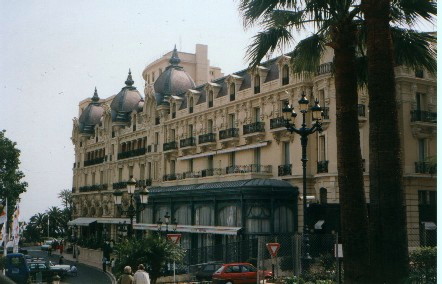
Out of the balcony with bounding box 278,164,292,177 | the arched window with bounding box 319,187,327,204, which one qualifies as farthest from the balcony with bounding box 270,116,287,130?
the arched window with bounding box 319,187,327,204

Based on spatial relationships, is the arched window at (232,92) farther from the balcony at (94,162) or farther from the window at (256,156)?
the balcony at (94,162)

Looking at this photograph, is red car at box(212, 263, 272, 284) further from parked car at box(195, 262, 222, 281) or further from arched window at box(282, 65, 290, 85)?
arched window at box(282, 65, 290, 85)

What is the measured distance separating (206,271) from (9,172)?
33.1ft

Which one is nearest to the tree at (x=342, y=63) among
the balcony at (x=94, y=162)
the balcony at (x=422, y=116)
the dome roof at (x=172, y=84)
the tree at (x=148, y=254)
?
the tree at (x=148, y=254)

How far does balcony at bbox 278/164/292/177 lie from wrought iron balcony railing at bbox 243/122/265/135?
3.28m

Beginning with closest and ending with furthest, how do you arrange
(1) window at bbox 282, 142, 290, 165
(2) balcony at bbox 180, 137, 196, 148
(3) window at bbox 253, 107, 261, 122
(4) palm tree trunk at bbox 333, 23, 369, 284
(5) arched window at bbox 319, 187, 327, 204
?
(4) palm tree trunk at bbox 333, 23, 369, 284
(5) arched window at bbox 319, 187, 327, 204
(1) window at bbox 282, 142, 290, 165
(3) window at bbox 253, 107, 261, 122
(2) balcony at bbox 180, 137, 196, 148

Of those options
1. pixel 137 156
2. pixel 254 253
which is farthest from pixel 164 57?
pixel 254 253

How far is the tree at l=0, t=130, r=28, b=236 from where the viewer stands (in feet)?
62.5

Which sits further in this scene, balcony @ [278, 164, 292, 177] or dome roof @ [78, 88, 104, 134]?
dome roof @ [78, 88, 104, 134]

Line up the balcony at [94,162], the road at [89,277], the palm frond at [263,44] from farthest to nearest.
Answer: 1. the balcony at [94,162]
2. the road at [89,277]
3. the palm frond at [263,44]

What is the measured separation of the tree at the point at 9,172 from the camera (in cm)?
1906

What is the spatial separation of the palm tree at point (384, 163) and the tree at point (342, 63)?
0.81 meters

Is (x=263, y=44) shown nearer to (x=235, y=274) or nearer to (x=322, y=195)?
(x=235, y=274)

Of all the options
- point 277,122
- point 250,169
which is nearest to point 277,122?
point 277,122
